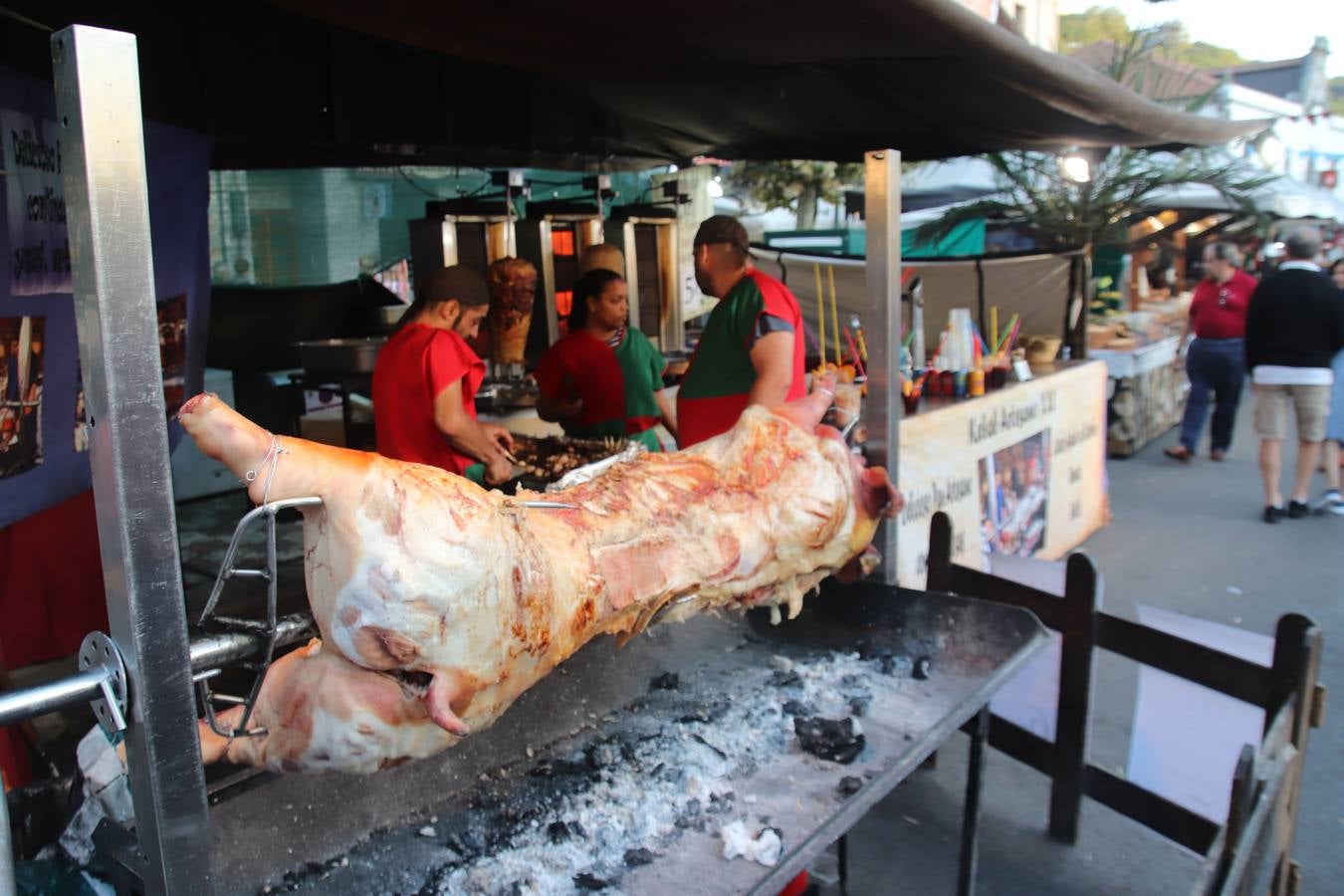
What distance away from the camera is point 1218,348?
8.36 metres

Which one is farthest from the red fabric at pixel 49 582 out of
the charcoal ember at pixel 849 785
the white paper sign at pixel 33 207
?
the charcoal ember at pixel 849 785

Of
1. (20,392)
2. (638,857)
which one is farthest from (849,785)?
(20,392)

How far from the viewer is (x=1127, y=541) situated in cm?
647

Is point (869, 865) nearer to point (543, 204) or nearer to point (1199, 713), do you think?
point (1199, 713)

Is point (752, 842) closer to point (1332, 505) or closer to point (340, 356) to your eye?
point (340, 356)

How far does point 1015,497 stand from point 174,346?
442cm

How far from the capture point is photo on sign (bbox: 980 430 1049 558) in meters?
5.20

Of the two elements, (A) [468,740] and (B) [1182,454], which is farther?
(B) [1182,454]

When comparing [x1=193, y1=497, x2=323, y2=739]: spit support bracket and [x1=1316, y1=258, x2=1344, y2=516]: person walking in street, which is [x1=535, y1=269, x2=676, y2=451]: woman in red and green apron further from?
[x1=1316, y1=258, x2=1344, y2=516]: person walking in street

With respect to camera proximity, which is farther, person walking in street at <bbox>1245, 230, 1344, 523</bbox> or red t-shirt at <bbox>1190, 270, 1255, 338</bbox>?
red t-shirt at <bbox>1190, 270, 1255, 338</bbox>

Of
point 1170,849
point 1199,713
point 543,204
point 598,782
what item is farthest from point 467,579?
point 543,204

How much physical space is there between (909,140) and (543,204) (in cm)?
249

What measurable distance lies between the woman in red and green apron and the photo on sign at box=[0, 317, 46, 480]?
210cm

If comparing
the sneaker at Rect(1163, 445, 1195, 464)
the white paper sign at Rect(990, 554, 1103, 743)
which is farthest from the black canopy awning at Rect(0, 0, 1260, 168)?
the sneaker at Rect(1163, 445, 1195, 464)
